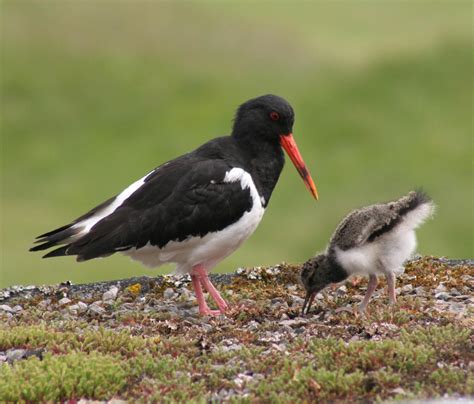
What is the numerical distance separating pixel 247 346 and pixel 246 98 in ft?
76.9

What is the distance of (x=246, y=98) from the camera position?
108 feet

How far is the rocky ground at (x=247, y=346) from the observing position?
340 inches

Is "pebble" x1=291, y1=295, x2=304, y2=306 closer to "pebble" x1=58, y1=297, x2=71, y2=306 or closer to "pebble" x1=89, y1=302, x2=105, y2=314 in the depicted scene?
"pebble" x1=89, y1=302, x2=105, y2=314

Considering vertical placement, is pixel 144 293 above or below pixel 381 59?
below

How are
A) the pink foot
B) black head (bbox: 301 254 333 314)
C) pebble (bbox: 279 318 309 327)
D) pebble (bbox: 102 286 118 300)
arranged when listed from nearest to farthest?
pebble (bbox: 279 318 309 327), black head (bbox: 301 254 333 314), the pink foot, pebble (bbox: 102 286 118 300)

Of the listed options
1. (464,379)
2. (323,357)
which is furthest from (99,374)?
(464,379)

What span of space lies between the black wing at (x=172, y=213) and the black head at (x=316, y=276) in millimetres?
1102

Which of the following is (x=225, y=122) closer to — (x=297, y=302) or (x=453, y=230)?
(x=453, y=230)

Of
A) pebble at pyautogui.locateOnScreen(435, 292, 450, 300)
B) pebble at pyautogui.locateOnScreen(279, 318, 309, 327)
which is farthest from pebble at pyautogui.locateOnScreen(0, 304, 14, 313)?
pebble at pyautogui.locateOnScreen(435, 292, 450, 300)

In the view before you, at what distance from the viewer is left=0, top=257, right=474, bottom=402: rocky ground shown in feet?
28.3

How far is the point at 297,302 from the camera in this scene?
483 inches

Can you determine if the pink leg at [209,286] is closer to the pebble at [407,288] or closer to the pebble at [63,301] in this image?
the pebble at [63,301]

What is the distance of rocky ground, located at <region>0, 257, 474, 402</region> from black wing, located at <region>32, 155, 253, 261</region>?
2.84ft

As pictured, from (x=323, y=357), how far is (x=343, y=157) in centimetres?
2001
